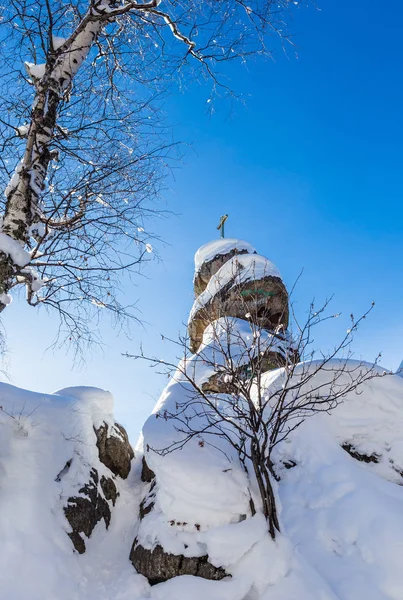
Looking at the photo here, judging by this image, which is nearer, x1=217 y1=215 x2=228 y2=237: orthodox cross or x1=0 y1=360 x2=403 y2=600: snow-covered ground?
x1=0 y1=360 x2=403 y2=600: snow-covered ground

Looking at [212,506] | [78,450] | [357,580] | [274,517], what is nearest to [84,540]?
[78,450]

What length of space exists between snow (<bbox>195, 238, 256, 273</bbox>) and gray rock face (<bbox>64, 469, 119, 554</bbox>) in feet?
43.0

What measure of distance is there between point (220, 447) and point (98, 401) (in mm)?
3543

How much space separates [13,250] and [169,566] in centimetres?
423

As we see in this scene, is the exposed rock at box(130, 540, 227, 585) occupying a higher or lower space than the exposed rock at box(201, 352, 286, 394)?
lower

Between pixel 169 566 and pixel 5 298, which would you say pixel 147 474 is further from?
pixel 5 298

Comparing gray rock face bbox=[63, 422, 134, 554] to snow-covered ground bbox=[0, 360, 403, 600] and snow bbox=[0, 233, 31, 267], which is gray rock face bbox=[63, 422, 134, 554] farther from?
snow bbox=[0, 233, 31, 267]

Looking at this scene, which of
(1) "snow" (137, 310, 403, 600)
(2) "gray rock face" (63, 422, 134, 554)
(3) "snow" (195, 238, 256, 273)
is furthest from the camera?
(3) "snow" (195, 238, 256, 273)

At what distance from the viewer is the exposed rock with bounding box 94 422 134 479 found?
273 inches

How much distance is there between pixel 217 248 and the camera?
18.3 metres

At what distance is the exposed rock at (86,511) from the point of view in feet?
16.2

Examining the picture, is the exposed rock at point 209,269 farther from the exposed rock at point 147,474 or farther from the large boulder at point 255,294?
the exposed rock at point 147,474

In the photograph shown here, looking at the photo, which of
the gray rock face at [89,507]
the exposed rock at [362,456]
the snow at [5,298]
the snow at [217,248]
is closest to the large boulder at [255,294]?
the snow at [217,248]

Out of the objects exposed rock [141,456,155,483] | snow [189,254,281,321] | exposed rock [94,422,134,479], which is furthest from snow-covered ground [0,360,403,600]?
snow [189,254,281,321]
